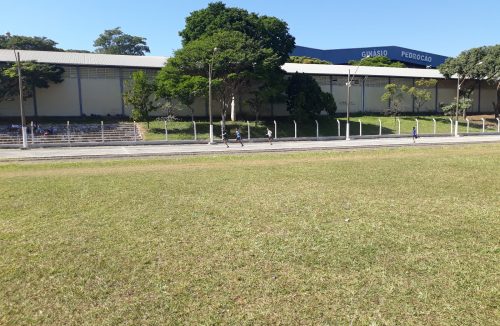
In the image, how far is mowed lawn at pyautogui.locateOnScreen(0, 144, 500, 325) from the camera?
428 cm

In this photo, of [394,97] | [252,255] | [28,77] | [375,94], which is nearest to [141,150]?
[28,77]

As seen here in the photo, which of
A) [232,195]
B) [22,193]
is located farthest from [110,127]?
[232,195]

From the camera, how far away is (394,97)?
52438 mm

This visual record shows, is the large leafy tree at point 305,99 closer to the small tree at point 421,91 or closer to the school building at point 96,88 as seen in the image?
the school building at point 96,88

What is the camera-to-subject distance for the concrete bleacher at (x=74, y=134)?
32.9 metres

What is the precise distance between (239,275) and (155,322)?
1.35 meters

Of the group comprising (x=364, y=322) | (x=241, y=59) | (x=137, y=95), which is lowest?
(x=364, y=322)

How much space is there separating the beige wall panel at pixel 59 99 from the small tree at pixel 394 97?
36346 mm

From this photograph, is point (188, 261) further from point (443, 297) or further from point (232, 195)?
point (232, 195)

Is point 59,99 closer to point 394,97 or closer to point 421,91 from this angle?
point 394,97

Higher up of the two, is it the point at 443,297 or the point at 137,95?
the point at 137,95

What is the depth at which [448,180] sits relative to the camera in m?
12.2

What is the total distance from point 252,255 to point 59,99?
4067 centimetres

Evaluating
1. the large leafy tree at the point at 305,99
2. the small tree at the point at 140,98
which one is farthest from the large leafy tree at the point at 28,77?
the large leafy tree at the point at 305,99
